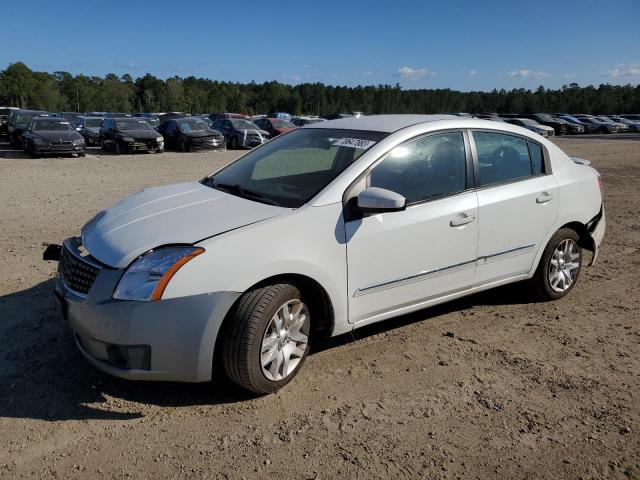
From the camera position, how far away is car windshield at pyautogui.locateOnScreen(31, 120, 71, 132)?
1938cm

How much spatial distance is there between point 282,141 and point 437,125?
4.35 ft

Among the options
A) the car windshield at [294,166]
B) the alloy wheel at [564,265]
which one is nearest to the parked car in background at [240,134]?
the car windshield at [294,166]

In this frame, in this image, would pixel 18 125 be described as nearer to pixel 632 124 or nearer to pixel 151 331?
pixel 151 331

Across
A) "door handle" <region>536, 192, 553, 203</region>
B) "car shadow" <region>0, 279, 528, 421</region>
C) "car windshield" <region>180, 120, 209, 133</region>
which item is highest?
"car windshield" <region>180, 120, 209, 133</region>

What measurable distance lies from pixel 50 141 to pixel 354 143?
17.8 meters

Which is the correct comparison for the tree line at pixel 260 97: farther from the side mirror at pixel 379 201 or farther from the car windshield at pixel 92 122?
the side mirror at pixel 379 201

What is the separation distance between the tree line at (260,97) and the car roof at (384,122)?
92.3m

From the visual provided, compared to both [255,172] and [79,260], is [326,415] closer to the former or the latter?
[79,260]

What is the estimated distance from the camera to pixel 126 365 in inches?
115

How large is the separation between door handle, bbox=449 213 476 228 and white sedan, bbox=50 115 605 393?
21mm

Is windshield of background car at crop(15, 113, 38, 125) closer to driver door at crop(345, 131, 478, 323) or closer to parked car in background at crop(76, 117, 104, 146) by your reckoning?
parked car in background at crop(76, 117, 104, 146)

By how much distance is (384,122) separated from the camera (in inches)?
162

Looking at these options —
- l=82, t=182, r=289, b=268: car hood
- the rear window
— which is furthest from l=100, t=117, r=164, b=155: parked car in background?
the rear window

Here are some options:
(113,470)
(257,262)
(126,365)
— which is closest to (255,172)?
(257,262)
